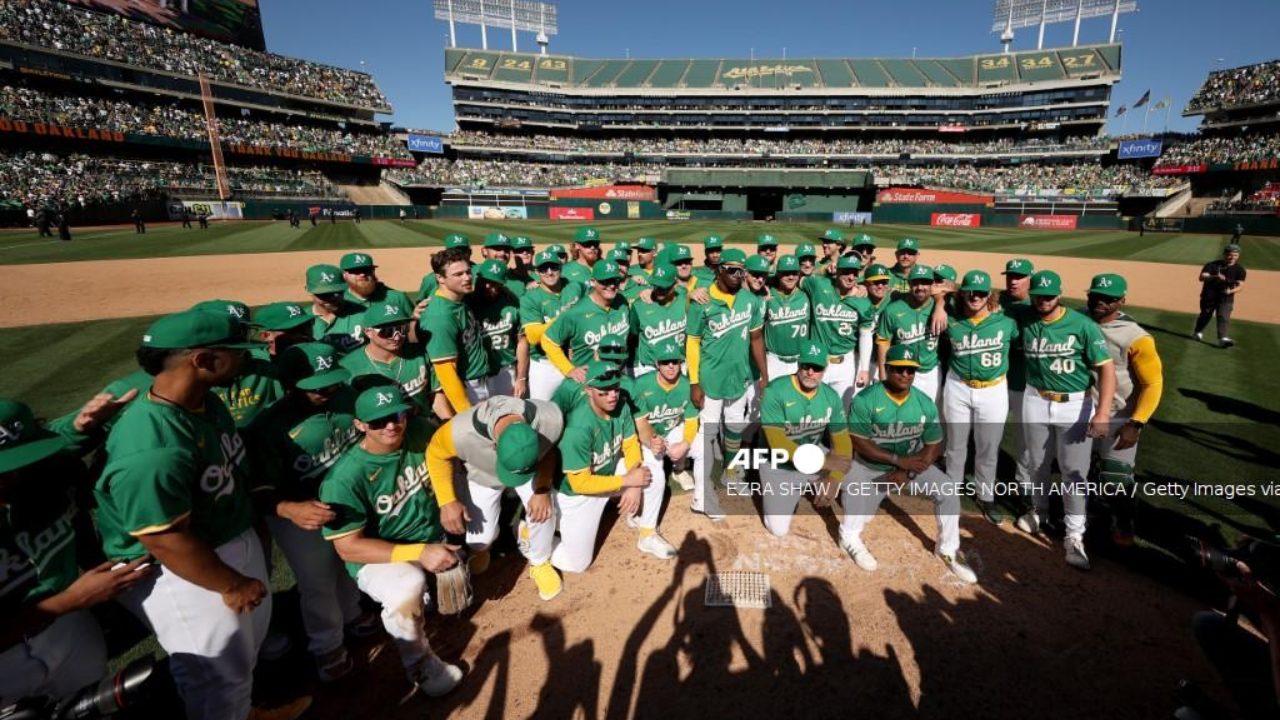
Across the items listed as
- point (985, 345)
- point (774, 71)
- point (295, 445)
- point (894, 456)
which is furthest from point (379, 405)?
point (774, 71)

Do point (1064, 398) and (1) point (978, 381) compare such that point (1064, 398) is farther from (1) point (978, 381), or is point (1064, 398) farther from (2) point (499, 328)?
(2) point (499, 328)

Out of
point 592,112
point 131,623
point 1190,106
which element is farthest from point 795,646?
point 1190,106

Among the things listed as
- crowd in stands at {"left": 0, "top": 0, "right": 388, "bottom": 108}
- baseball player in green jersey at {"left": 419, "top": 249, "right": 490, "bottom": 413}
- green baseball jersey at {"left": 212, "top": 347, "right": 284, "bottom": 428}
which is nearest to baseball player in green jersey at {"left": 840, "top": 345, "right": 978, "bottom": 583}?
baseball player in green jersey at {"left": 419, "top": 249, "right": 490, "bottom": 413}

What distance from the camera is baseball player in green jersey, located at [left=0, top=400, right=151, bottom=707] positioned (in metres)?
2.59

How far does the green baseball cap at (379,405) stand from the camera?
346 centimetres

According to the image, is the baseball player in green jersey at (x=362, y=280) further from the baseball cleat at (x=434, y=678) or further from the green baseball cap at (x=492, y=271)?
the baseball cleat at (x=434, y=678)

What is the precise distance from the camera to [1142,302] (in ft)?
52.4

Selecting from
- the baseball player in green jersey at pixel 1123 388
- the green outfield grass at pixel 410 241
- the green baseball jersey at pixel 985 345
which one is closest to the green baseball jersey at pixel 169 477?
the green baseball jersey at pixel 985 345

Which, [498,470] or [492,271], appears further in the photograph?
[492,271]

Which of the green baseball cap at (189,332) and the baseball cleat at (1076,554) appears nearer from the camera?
the green baseball cap at (189,332)

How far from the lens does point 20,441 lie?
8.73 feet

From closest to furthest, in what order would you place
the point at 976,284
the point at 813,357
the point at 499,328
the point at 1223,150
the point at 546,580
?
the point at 546,580, the point at 813,357, the point at 976,284, the point at 499,328, the point at 1223,150

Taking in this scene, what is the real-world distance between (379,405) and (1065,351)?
6.12 metres

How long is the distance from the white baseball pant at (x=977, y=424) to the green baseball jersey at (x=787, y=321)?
1.82m
